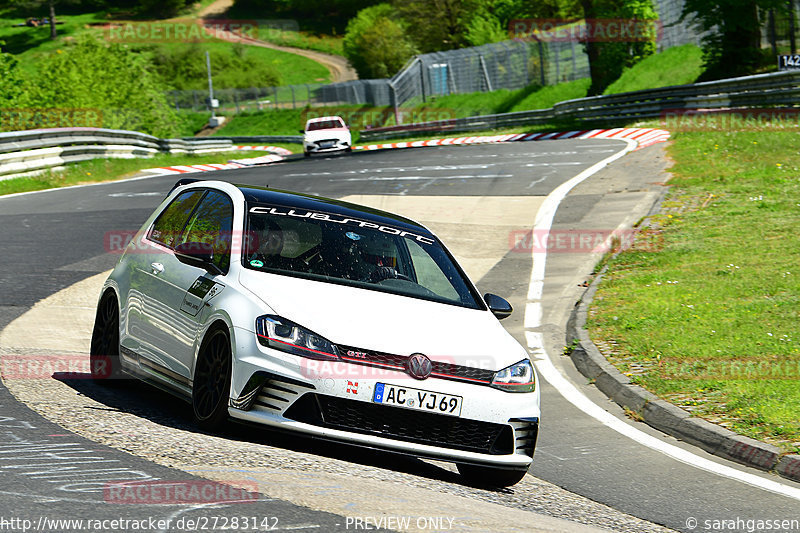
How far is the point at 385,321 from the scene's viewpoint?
19.9 ft

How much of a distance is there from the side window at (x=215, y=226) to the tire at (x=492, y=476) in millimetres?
2042

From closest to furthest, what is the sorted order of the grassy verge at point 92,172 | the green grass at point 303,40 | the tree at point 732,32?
the grassy verge at point 92,172 → the tree at point 732,32 → the green grass at point 303,40

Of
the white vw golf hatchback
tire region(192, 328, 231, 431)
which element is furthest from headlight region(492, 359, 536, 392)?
tire region(192, 328, 231, 431)

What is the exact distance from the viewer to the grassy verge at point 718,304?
854cm

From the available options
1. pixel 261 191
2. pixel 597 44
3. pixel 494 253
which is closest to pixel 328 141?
pixel 597 44

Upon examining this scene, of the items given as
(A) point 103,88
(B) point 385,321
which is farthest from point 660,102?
(A) point 103,88

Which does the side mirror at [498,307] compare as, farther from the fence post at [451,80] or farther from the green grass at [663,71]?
the fence post at [451,80]

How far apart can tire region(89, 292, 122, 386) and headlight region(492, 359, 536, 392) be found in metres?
3.19

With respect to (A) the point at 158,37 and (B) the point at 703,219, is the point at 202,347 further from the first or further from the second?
(A) the point at 158,37

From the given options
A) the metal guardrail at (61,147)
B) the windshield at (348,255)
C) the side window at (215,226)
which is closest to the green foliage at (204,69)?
the metal guardrail at (61,147)

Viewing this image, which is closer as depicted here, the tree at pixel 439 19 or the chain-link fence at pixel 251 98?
the tree at pixel 439 19

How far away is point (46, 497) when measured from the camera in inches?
181

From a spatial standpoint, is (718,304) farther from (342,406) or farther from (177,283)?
(342,406)

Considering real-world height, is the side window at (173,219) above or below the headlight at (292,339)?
above
